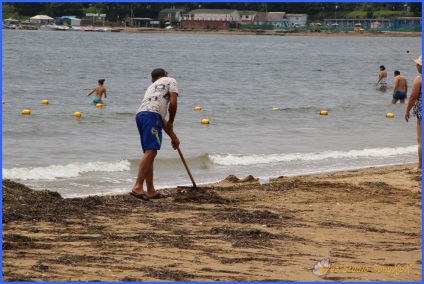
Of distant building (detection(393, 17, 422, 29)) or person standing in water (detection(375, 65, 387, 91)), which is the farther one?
distant building (detection(393, 17, 422, 29))

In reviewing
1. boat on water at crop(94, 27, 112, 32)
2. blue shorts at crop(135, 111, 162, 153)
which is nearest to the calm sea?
blue shorts at crop(135, 111, 162, 153)

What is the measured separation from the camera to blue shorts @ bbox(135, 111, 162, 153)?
948cm

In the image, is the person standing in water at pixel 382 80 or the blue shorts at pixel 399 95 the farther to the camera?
the person standing in water at pixel 382 80

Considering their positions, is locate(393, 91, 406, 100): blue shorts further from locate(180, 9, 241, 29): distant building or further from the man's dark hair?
locate(180, 9, 241, 29): distant building

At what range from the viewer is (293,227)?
27.3 feet

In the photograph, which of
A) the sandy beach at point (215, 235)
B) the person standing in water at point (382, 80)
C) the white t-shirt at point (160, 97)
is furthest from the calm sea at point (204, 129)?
the sandy beach at point (215, 235)

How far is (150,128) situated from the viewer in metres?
9.50

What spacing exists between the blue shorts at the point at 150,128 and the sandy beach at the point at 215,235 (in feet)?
2.07

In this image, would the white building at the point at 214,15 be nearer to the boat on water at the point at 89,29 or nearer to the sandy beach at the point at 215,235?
the boat on water at the point at 89,29

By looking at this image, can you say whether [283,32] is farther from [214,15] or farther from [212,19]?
[214,15]

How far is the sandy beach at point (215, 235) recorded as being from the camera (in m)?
6.48

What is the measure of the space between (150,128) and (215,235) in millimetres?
2114

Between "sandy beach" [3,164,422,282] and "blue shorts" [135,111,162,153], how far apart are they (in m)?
0.63

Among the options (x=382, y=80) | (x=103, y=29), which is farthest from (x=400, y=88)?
(x=103, y=29)
